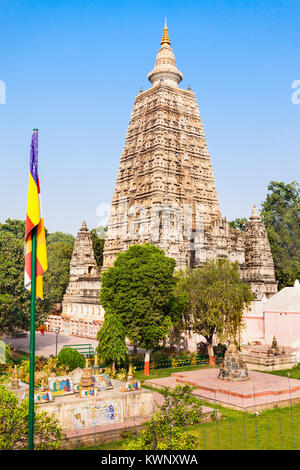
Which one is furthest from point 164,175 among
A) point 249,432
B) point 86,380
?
point 249,432

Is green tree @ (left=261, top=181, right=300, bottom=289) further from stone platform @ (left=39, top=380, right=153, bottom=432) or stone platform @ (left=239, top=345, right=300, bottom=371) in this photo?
stone platform @ (left=39, top=380, right=153, bottom=432)

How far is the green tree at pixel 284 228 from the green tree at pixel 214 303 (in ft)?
107

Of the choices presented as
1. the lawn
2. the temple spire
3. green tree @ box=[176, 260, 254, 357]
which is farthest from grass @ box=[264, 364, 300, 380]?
the temple spire

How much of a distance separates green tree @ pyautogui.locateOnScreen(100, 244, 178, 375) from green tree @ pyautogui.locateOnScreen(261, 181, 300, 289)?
3713cm

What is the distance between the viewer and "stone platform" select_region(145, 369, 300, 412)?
20.3 m

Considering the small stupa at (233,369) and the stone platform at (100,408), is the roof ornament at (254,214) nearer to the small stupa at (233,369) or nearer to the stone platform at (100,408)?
the small stupa at (233,369)

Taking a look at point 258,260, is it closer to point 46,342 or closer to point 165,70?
point 165,70

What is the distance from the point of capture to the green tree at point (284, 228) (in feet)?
207

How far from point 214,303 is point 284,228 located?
4095 centimetres

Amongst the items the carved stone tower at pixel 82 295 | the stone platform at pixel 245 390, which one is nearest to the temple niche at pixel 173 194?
the carved stone tower at pixel 82 295

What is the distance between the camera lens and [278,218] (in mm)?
70000
